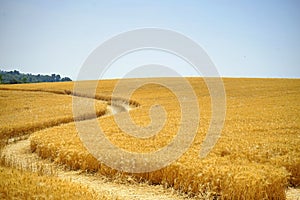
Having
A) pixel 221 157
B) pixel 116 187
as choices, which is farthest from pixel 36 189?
pixel 221 157

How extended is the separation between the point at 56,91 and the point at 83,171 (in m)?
51.8

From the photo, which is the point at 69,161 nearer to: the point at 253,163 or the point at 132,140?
the point at 132,140

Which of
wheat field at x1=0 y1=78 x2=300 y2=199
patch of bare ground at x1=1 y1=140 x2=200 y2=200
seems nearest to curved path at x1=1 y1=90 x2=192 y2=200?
patch of bare ground at x1=1 y1=140 x2=200 y2=200

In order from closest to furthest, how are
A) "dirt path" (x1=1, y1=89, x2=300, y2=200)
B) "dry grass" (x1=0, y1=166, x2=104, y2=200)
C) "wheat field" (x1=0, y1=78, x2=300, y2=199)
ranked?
"dry grass" (x1=0, y1=166, x2=104, y2=200)
"wheat field" (x1=0, y1=78, x2=300, y2=199)
"dirt path" (x1=1, y1=89, x2=300, y2=200)

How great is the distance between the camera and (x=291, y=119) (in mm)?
22734

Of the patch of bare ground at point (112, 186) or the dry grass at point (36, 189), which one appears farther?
the patch of bare ground at point (112, 186)

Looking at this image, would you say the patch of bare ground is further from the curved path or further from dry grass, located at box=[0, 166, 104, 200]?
dry grass, located at box=[0, 166, 104, 200]

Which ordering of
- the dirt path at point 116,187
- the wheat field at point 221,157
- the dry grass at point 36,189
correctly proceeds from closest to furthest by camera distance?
the dry grass at point 36,189 < the wheat field at point 221,157 < the dirt path at point 116,187

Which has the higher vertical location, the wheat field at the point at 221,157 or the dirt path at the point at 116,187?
the wheat field at the point at 221,157

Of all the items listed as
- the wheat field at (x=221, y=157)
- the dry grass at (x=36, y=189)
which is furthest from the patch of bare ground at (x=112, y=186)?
the dry grass at (x=36, y=189)

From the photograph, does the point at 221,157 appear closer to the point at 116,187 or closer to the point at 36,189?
the point at 116,187

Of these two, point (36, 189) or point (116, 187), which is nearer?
point (36, 189)

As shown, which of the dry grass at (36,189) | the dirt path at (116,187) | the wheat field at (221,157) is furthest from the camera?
the dirt path at (116,187)

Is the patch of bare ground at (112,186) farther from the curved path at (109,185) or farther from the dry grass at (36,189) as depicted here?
the dry grass at (36,189)
